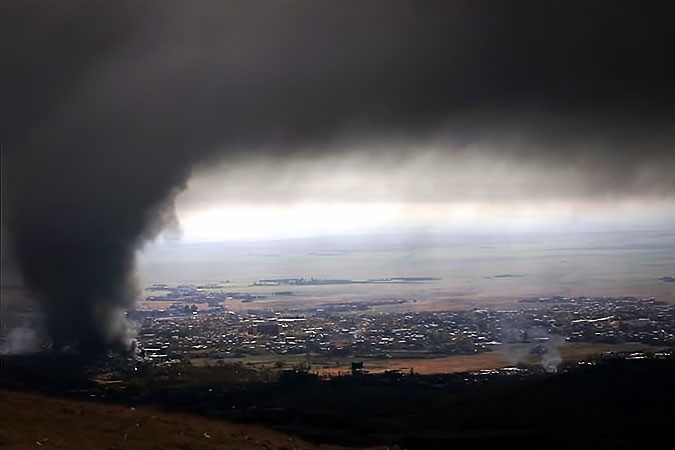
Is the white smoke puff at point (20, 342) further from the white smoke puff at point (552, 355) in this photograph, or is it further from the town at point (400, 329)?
the white smoke puff at point (552, 355)

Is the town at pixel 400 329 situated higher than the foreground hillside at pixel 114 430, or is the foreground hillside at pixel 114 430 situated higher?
the town at pixel 400 329

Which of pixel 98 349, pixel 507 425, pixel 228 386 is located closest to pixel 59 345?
pixel 98 349

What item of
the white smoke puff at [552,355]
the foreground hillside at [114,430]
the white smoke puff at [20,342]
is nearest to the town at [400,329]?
the white smoke puff at [552,355]

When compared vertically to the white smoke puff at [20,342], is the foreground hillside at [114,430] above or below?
below

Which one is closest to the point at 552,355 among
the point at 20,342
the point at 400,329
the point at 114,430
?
the point at 400,329

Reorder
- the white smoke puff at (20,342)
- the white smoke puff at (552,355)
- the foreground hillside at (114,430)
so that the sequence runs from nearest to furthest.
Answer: the foreground hillside at (114,430), the white smoke puff at (552,355), the white smoke puff at (20,342)

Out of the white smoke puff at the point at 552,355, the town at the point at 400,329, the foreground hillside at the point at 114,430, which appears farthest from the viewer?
the town at the point at 400,329

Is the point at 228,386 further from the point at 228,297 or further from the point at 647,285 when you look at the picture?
the point at 228,297

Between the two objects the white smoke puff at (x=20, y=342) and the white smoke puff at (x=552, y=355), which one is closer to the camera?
the white smoke puff at (x=552, y=355)

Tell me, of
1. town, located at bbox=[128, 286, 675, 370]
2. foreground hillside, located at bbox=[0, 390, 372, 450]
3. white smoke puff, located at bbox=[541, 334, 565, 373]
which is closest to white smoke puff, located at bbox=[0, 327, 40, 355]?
town, located at bbox=[128, 286, 675, 370]
